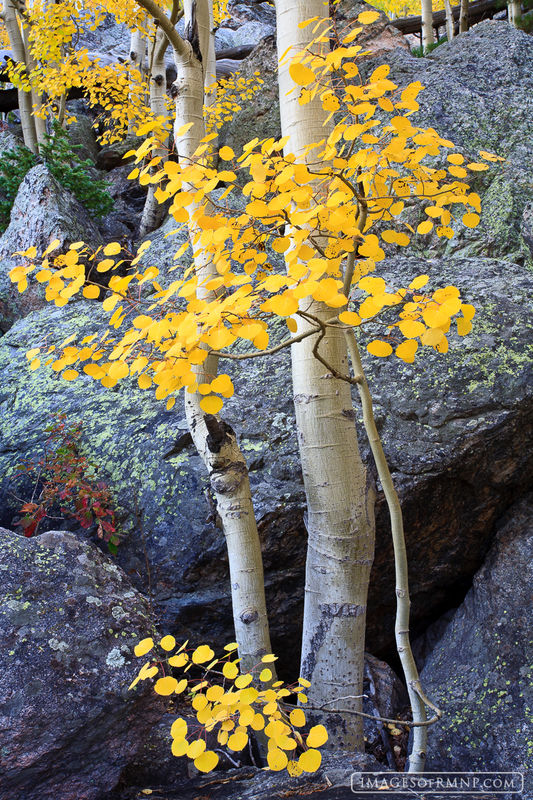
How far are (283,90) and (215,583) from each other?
2.72 metres

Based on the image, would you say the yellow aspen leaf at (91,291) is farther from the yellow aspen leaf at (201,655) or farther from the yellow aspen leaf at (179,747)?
the yellow aspen leaf at (179,747)

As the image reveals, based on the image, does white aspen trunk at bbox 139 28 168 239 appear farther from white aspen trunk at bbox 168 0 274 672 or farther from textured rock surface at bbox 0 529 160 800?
textured rock surface at bbox 0 529 160 800

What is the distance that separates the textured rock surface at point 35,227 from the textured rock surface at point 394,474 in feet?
9.87

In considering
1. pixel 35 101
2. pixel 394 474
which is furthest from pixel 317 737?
pixel 35 101

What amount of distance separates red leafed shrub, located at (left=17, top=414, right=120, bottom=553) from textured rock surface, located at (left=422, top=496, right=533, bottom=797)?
2.12 meters

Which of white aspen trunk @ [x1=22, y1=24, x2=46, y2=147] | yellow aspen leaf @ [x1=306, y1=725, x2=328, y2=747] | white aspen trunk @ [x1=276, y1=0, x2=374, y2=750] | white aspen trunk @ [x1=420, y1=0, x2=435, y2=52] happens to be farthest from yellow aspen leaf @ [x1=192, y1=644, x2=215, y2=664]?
white aspen trunk @ [x1=420, y1=0, x2=435, y2=52]

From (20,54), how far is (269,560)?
9.83 metres

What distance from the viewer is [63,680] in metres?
2.12

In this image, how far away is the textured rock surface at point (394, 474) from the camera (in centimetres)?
328

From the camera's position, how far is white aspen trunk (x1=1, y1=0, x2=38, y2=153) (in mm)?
8812

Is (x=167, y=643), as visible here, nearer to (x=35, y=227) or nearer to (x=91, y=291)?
(x=91, y=291)

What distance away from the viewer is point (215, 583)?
3.32 m

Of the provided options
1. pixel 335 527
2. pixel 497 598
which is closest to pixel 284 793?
pixel 335 527

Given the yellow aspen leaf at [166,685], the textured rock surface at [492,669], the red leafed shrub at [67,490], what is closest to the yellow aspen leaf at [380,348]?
the yellow aspen leaf at [166,685]
